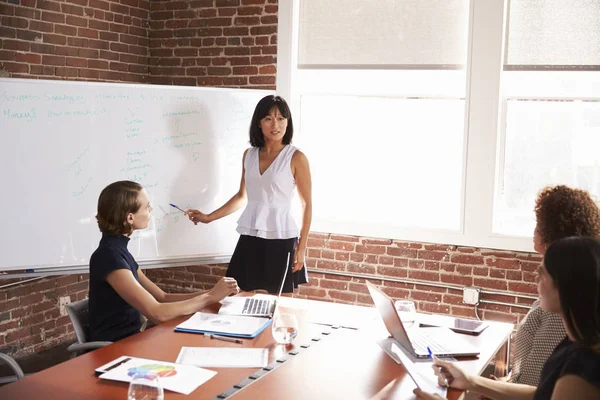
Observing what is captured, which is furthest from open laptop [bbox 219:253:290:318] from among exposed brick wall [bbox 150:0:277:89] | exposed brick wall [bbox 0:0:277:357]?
exposed brick wall [bbox 150:0:277:89]

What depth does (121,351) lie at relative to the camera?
96.9 inches

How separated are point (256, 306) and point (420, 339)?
2.45ft

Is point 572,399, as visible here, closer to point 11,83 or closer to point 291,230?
point 291,230

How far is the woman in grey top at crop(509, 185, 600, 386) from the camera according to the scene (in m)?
2.40

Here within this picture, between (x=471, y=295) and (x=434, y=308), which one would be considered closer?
(x=471, y=295)

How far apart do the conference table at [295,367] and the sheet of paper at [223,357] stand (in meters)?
0.03

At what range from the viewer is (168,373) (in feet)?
7.36

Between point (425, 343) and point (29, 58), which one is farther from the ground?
point (29, 58)

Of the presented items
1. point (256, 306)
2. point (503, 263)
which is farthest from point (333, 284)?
point (256, 306)

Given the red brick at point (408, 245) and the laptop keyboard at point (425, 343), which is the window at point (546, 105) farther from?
the laptop keyboard at point (425, 343)

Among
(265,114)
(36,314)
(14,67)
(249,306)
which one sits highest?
(14,67)

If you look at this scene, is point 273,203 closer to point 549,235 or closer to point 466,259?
point 466,259

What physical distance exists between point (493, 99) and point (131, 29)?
2780 mm

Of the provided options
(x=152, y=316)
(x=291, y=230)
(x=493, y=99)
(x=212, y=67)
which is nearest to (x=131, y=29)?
(x=212, y=67)
